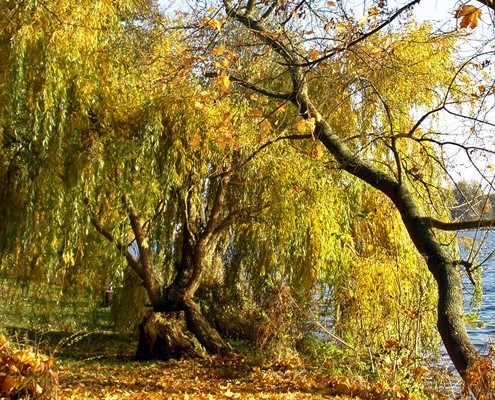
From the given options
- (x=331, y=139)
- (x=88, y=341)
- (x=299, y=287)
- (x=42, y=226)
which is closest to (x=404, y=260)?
(x=299, y=287)

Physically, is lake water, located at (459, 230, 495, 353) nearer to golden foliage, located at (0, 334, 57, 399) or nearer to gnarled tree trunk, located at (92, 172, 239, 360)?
gnarled tree trunk, located at (92, 172, 239, 360)

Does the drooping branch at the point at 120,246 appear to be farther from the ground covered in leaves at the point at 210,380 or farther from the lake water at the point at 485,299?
the lake water at the point at 485,299

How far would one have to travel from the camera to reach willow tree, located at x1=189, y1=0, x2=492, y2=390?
15.1ft

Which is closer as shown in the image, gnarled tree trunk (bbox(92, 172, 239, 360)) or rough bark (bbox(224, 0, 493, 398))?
rough bark (bbox(224, 0, 493, 398))

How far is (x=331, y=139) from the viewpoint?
564cm

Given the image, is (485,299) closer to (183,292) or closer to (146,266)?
(183,292)

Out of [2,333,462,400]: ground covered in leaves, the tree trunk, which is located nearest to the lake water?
[2,333,462,400]: ground covered in leaves

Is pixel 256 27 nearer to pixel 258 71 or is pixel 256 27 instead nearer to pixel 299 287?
pixel 258 71

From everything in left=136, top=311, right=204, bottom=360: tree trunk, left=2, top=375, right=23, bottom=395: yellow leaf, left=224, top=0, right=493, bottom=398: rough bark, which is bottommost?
left=2, top=375, right=23, bottom=395: yellow leaf

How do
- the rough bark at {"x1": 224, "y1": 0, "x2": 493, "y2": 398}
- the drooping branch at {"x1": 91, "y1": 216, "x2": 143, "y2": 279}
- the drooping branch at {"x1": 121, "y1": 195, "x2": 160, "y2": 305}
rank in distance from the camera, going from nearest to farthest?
the rough bark at {"x1": 224, "y1": 0, "x2": 493, "y2": 398} → the drooping branch at {"x1": 91, "y1": 216, "x2": 143, "y2": 279} → the drooping branch at {"x1": 121, "y1": 195, "x2": 160, "y2": 305}

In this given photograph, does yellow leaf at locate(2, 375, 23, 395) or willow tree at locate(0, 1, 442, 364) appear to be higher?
willow tree at locate(0, 1, 442, 364)

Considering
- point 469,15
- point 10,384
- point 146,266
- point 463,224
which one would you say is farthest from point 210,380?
point 469,15

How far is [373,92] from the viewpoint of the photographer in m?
6.40

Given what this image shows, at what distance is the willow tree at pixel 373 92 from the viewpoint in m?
4.60
